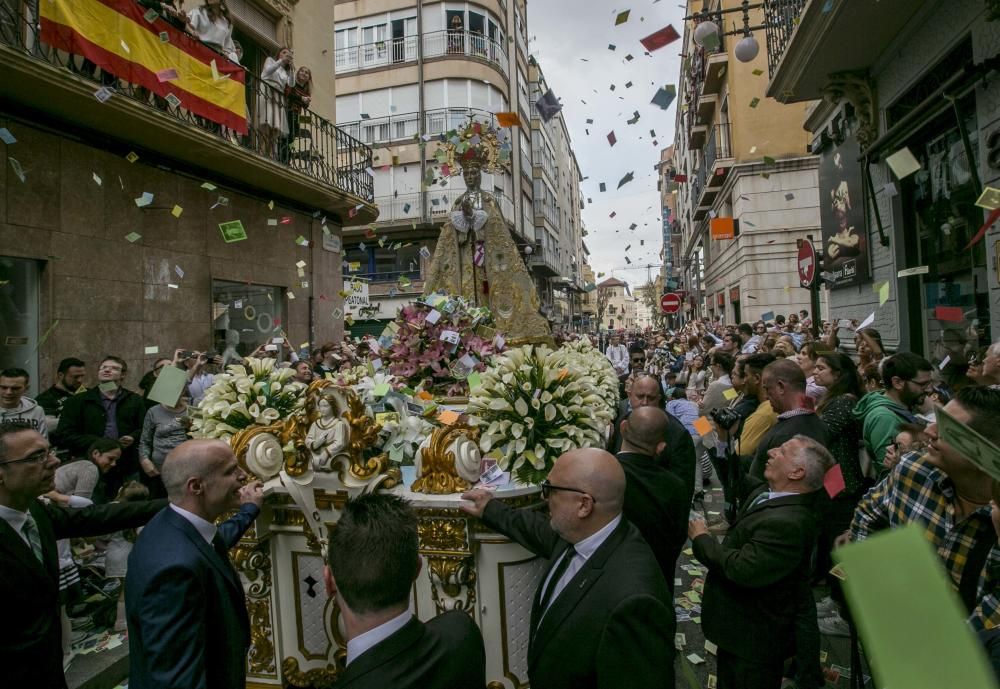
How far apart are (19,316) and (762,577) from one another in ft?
26.4

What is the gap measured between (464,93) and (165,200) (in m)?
16.7

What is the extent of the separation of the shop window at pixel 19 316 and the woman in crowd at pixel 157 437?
2542mm

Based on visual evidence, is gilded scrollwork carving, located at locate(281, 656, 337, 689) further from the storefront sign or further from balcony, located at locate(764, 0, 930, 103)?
the storefront sign

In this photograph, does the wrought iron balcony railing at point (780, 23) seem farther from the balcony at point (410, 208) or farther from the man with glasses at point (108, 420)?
the balcony at point (410, 208)

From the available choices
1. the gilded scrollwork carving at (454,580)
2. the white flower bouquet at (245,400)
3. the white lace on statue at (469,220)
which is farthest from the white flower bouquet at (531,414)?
the white lace on statue at (469,220)

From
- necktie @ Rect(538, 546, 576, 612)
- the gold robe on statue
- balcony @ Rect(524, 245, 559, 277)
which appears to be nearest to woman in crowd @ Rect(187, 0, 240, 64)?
the gold robe on statue

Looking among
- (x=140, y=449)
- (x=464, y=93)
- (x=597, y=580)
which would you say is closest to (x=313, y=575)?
(x=597, y=580)

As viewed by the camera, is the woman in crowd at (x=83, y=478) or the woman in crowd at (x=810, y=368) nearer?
the woman in crowd at (x=83, y=478)

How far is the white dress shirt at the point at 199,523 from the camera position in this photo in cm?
220

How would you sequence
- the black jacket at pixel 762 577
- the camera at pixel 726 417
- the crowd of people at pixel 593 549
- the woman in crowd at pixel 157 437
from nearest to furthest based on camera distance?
1. the crowd of people at pixel 593 549
2. the black jacket at pixel 762 577
3. the camera at pixel 726 417
4. the woman in crowd at pixel 157 437

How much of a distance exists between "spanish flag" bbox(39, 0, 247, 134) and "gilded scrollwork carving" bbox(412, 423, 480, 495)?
6.78 metres

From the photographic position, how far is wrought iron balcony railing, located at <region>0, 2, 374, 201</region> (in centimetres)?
643

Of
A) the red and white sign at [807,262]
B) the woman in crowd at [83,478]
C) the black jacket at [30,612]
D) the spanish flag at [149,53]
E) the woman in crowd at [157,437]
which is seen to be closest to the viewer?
the black jacket at [30,612]

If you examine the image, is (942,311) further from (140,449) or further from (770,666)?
(140,449)
